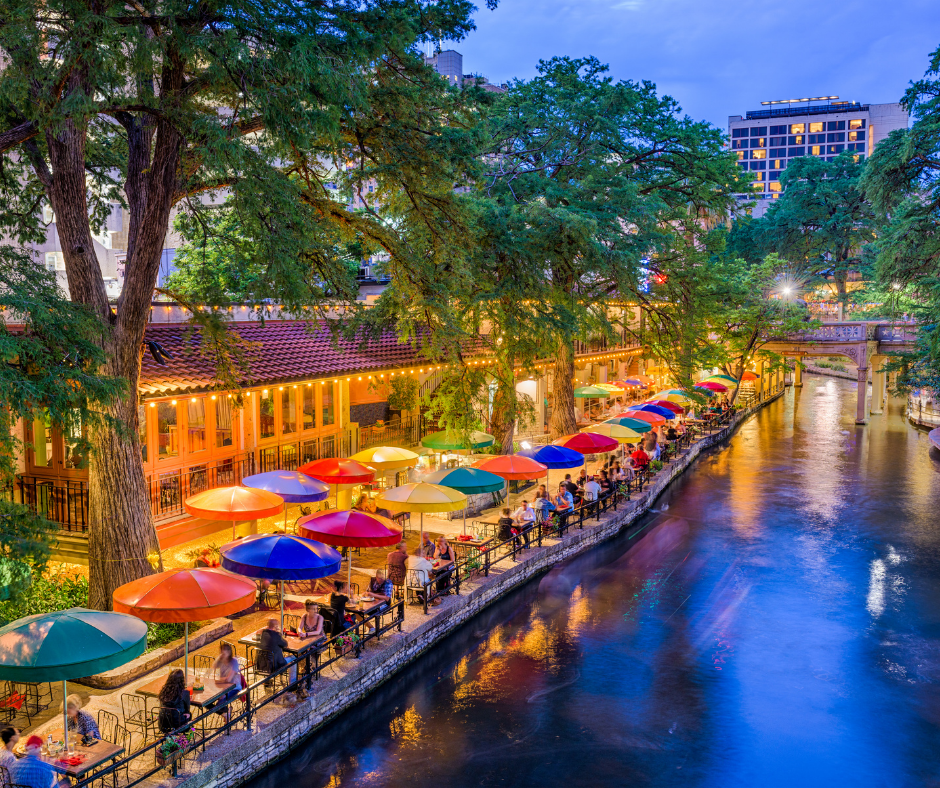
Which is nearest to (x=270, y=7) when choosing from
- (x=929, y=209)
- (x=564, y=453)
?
(x=564, y=453)

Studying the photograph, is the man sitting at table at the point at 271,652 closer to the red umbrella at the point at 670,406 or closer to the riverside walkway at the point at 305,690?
the riverside walkway at the point at 305,690

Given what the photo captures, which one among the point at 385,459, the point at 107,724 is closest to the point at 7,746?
the point at 107,724

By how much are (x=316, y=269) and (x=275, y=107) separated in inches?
215

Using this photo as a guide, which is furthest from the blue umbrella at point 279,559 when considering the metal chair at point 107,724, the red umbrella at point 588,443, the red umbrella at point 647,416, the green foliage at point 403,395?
the red umbrella at point 647,416

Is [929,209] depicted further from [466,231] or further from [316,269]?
[316,269]

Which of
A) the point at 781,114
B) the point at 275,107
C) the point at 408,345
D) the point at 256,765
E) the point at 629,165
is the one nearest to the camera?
the point at 256,765

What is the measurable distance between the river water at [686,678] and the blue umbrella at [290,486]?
13.8 ft

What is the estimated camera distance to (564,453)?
73.3 ft

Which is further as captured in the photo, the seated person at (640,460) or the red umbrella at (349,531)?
the seated person at (640,460)

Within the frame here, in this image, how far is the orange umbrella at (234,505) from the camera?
14.6 m

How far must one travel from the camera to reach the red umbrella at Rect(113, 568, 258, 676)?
10047mm

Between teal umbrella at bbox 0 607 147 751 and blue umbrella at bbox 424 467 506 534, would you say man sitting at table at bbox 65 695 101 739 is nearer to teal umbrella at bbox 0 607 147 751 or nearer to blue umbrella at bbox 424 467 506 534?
teal umbrella at bbox 0 607 147 751

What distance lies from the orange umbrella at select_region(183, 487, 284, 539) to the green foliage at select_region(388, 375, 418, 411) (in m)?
12.0

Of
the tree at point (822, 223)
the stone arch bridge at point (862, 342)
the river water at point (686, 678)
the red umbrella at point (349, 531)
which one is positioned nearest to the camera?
the river water at point (686, 678)
